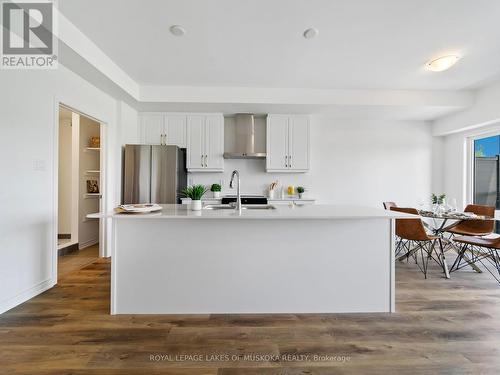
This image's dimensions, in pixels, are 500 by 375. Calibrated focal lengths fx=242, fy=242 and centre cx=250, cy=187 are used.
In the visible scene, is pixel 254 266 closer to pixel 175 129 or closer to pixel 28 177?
pixel 28 177

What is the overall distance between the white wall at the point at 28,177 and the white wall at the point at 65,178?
1.90 m

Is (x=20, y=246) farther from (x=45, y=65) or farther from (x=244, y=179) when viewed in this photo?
(x=244, y=179)

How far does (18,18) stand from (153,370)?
2999mm

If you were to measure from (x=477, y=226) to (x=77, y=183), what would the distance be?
640 centimetres

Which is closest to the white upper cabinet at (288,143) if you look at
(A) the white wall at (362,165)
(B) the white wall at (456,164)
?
(A) the white wall at (362,165)

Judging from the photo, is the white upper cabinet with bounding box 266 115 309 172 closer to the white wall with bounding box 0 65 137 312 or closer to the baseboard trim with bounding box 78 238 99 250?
the white wall with bounding box 0 65 137 312

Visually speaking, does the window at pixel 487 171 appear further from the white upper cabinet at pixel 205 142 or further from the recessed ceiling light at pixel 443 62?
the white upper cabinet at pixel 205 142

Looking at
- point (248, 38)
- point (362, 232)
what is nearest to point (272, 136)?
point (248, 38)

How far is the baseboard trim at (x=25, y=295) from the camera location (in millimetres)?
2123

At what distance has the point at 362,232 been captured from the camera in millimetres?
2162

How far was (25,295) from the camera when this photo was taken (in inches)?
91.4

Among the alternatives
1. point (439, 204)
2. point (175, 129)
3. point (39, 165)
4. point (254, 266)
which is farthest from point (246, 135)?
point (439, 204)

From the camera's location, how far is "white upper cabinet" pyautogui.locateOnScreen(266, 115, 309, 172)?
442 centimetres

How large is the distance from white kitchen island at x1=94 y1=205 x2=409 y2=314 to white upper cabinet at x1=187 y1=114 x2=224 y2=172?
2.42m
